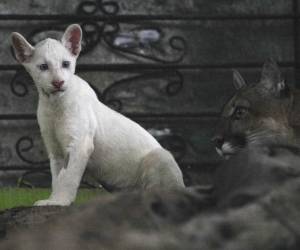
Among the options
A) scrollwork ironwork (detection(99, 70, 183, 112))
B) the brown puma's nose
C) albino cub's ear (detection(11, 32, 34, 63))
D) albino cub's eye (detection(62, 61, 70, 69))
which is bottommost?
scrollwork ironwork (detection(99, 70, 183, 112))

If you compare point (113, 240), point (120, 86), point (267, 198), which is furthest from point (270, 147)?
point (120, 86)

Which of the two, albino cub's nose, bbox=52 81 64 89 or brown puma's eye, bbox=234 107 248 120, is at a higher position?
albino cub's nose, bbox=52 81 64 89

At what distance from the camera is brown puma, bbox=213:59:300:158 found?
2.54 m

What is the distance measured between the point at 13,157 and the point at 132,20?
1.04 m

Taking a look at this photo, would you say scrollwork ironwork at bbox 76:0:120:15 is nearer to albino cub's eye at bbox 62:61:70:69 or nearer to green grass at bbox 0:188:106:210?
green grass at bbox 0:188:106:210

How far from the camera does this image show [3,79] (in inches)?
162

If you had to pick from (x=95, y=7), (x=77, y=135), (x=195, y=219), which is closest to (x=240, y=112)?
(x=77, y=135)

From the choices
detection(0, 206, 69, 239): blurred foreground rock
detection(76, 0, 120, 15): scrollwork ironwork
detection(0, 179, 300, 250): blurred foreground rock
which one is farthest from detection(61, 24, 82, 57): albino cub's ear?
detection(0, 179, 300, 250): blurred foreground rock

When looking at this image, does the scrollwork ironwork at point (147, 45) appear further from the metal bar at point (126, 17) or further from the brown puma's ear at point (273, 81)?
the brown puma's ear at point (273, 81)

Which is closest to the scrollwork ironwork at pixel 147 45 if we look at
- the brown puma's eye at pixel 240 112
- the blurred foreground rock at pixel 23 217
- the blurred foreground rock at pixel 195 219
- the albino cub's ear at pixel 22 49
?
the brown puma's eye at pixel 240 112

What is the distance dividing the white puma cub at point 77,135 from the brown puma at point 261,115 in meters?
0.23

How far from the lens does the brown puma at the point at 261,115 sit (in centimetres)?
254

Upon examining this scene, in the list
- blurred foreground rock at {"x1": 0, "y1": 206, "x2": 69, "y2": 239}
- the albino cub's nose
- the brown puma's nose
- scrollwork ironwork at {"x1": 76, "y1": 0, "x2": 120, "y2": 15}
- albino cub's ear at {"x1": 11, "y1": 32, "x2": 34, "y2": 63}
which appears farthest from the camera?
scrollwork ironwork at {"x1": 76, "y1": 0, "x2": 120, "y2": 15}

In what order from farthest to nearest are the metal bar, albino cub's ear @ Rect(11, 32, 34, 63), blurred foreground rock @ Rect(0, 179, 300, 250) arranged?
the metal bar → albino cub's ear @ Rect(11, 32, 34, 63) → blurred foreground rock @ Rect(0, 179, 300, 250)
